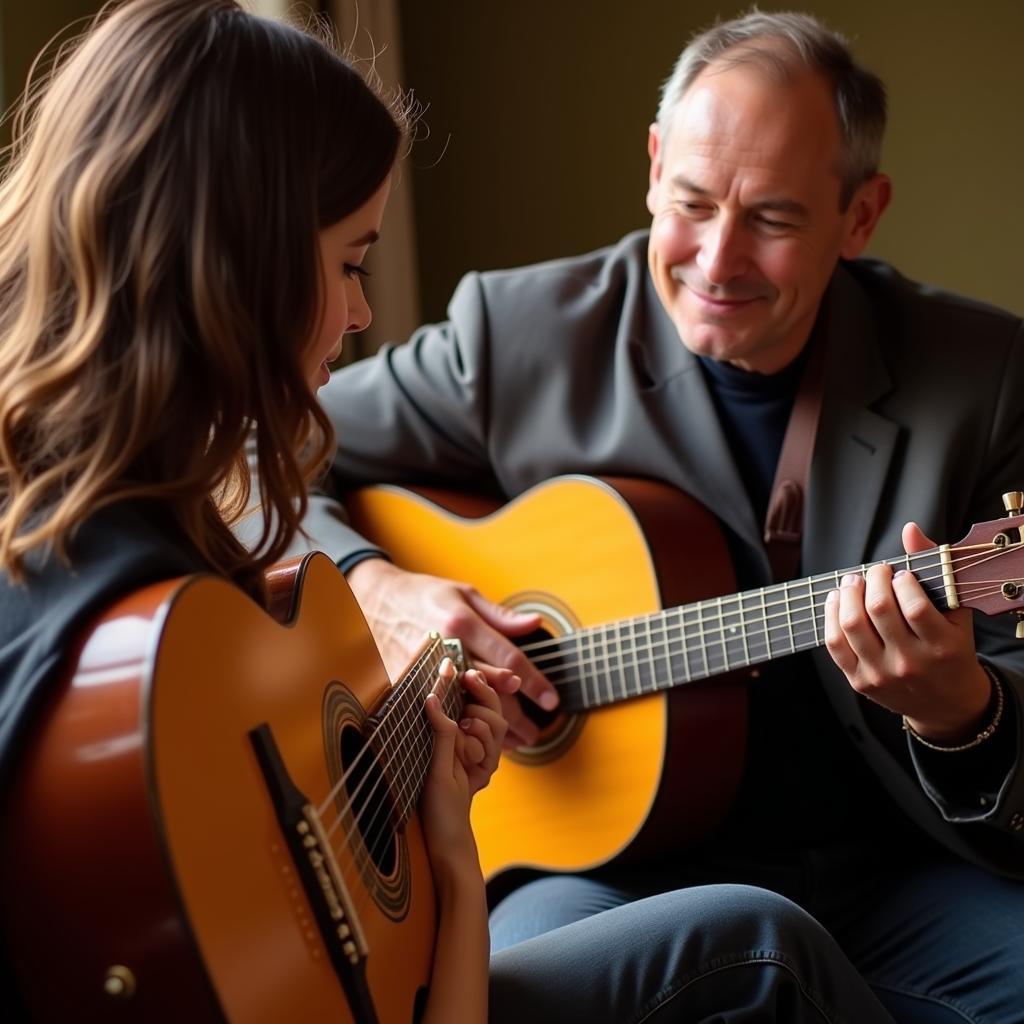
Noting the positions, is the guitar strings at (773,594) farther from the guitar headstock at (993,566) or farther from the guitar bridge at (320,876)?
the guitar bridge at (320,876)

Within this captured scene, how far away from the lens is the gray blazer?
4.79ft

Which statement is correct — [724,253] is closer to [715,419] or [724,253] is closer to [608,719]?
[715,419]

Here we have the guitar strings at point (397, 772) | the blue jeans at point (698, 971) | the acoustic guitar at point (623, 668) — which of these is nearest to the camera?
the guitar strings at point (397, 772)

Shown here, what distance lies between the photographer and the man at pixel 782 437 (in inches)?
54.4

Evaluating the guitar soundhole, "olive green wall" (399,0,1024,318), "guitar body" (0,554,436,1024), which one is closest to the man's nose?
the guitar soundhole

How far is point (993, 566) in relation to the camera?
1.16 m

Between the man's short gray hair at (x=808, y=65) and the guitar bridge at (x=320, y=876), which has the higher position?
the man's short gray hair at (x=808, y=65)

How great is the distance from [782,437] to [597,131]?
3.77 feet

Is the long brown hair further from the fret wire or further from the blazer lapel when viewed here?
the blazer lapel

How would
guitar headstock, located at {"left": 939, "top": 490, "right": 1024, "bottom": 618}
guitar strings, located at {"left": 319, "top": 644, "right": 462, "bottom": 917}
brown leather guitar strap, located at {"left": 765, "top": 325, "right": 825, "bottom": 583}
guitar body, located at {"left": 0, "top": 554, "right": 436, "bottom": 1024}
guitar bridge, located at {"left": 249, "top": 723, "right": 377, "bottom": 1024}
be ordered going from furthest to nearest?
brown leather guitar strap, located at {"left": 765, "top": 325, "right": 825, "bottom": 583}
guitar headstock, located at {"left": 939, "top": 490, "right": 1024, "bottom": 618}
guitar strings, located at {"left": 319, "top": 644, "right": 462, "bottom": 917}
guitar bridge, located at {"left": 249, "top": 723, "right": 377, "bottom": 1024}
guitar body, located at {"left": 0, "top": 554, "right": 436, "bottom": 1024}

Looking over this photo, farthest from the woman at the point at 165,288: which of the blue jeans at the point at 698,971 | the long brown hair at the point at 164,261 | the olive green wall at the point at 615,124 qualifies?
the olive green wall at the point at 615,124

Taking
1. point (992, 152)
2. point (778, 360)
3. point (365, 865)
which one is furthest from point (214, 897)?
point (992, 152)

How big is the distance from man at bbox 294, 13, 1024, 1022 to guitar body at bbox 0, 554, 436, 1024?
28.8 inches

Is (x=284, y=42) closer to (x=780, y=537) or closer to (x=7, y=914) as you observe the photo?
(x=7, y=914)
